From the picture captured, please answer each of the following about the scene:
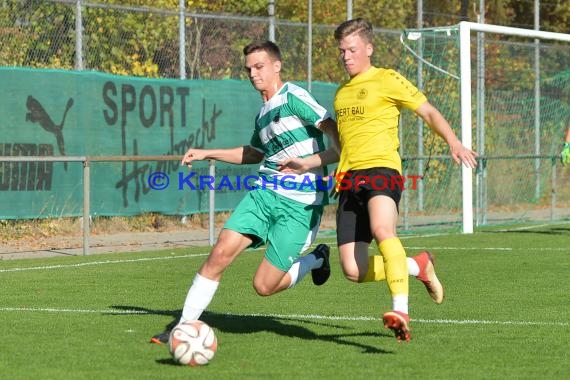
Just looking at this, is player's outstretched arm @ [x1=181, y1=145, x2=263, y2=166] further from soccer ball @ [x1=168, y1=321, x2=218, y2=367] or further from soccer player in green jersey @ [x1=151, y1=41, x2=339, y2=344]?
soccer ball @ [x1=168, y1=321, x2=218, y2=367]

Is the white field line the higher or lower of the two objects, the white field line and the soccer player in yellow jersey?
the lower

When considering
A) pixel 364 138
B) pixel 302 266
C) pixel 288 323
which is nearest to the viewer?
pixel 364 138

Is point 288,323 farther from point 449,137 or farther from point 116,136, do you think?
point 116,136

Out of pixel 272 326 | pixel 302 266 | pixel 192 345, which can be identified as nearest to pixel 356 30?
pixel 302 266

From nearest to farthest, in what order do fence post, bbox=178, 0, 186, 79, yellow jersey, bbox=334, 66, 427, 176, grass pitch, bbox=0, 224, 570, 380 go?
grass pitch, bbox=0, 224, 570, 380 → yellow jersey, bbox=334, 66, 427, 176 → fence post, bbox=178, 0, 186, 79

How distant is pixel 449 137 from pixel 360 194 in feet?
2.42

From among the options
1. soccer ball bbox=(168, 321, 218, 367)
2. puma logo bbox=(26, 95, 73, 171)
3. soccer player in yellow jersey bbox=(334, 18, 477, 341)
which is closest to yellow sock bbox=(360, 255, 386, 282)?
soccer player in yellow jersey bbox=(334, 18, 477, 341)

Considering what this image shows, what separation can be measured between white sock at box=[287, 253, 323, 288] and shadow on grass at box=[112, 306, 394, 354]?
371mm

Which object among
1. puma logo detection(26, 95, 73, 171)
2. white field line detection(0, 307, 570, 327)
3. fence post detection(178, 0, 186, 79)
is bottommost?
white field line detection(0, 307, 570, 327)

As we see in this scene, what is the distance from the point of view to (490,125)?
2298 cm

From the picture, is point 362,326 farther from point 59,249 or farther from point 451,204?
point 451,204

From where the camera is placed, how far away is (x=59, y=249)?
17.0 metres

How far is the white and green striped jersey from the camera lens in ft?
29.0

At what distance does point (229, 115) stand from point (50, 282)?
310 inches
